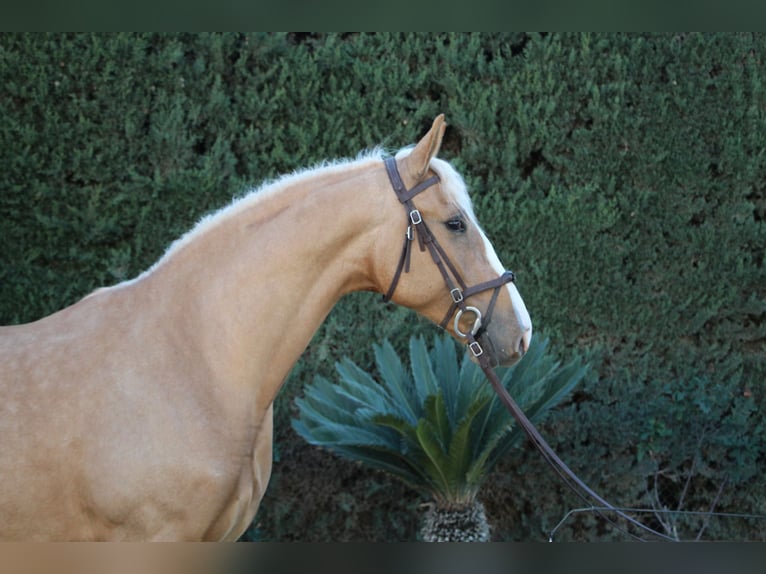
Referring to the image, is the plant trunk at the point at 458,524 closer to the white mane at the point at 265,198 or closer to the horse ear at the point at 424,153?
the white mane at the point at 265,198

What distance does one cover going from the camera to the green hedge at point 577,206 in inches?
215

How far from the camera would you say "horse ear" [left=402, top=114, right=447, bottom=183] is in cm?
292

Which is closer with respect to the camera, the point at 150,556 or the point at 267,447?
the point at 150,556

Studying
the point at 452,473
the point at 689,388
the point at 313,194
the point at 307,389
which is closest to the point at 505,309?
the point at 313,194

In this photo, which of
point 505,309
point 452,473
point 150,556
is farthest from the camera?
point 452,473

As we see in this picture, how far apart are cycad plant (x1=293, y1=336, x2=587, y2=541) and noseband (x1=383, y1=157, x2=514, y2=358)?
1635 millimetres

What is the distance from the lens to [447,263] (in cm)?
296

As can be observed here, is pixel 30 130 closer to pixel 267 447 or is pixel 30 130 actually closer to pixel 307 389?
pixel 307 389

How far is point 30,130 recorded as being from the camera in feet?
17.0

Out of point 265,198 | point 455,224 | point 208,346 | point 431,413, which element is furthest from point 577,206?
point 208,346

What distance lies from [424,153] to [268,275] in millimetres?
678

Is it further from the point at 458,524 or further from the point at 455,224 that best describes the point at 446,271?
the point at 458,524

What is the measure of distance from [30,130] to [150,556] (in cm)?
370

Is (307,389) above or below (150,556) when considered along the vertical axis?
below
